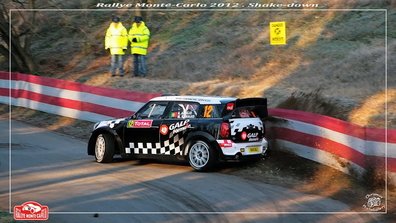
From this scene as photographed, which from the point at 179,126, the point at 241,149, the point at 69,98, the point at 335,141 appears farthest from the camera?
the point at 69,98

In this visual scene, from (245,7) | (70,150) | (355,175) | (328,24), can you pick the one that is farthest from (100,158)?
(245,7)

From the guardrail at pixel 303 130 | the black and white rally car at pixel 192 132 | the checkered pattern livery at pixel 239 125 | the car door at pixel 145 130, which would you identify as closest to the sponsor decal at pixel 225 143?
the black and white rally car at pixel 192 132

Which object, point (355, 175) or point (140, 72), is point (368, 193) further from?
point (140, 72)

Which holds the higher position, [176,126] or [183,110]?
[183,110]

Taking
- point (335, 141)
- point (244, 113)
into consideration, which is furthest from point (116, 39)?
point (335, 141)

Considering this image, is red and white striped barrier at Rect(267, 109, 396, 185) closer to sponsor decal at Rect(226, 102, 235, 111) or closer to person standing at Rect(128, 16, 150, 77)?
sponsor decal at Rect(226, 102, 235, 111)

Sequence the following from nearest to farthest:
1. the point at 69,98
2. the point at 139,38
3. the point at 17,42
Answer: the point at 69,98, the point at 139,38, the point at 17,42

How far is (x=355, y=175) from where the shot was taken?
9.32 metres

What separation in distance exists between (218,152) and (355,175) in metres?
2.38

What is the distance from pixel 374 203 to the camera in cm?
820

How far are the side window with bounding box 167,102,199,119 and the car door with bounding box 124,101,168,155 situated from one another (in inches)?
8.2

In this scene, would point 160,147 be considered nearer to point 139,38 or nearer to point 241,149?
point 241,149

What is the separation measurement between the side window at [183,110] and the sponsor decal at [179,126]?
0.16m

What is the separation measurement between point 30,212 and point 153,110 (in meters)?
4.37
